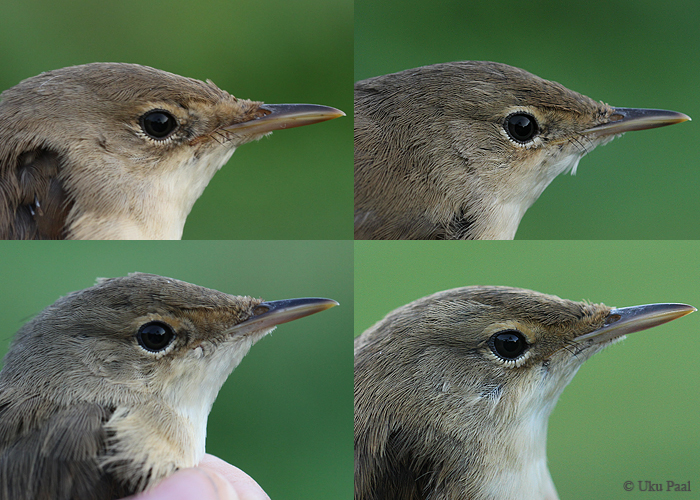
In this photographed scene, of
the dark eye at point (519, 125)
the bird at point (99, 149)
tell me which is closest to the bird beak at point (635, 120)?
the dark eye at point (519, 125)

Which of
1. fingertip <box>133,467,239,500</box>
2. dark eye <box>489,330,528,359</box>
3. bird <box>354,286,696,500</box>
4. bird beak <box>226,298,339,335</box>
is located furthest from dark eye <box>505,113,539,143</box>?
fingertip <box>133,467,239,500</box>

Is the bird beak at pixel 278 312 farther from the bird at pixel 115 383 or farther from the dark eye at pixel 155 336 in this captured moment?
the dark eye at pixel 155 336

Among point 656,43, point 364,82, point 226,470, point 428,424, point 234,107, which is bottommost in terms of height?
point 226,470

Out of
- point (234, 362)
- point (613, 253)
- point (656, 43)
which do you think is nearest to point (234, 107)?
point (234, 362)

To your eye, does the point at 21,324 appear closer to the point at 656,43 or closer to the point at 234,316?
the point at 234,316

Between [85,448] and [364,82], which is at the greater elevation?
[364,82]

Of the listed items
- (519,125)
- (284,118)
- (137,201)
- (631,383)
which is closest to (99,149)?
(137,201)
